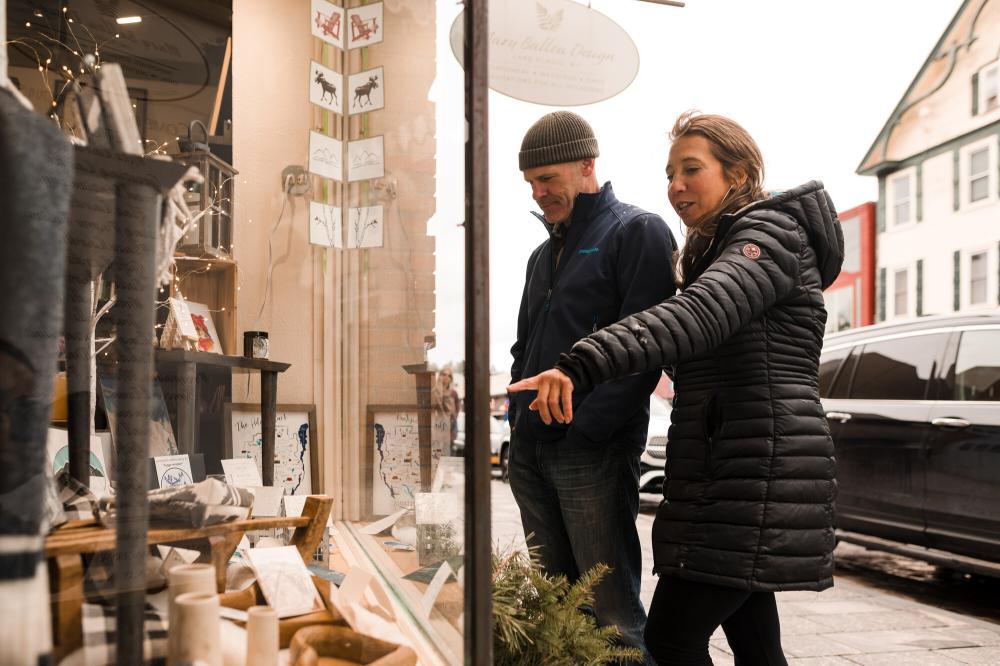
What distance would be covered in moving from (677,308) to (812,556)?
562mm

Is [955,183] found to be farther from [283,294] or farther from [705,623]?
[705,623]

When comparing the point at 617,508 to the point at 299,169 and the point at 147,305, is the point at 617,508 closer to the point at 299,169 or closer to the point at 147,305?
the point at 147,305

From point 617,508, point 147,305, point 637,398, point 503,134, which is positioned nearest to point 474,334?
point 147,305

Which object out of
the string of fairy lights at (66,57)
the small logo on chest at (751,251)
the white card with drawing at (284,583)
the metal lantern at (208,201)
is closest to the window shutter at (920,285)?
the small logo on chest at (751,251)

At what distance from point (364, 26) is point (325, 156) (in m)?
0.44

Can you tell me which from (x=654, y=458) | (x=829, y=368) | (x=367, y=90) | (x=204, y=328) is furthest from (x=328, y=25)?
(x=654, y=458)

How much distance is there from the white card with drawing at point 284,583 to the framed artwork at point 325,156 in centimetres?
150

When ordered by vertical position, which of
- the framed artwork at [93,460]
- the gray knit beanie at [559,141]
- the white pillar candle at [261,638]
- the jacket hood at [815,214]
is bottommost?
the white pillar candle at [261,638]

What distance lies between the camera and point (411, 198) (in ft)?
6.69

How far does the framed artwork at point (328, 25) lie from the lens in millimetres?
2660

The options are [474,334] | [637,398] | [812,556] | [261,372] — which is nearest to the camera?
[474,334]

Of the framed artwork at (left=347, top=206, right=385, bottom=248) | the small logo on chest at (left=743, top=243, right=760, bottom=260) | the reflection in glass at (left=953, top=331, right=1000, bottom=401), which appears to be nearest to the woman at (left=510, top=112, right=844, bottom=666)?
the small logo on chest at (left=743, top=243, right=760, bottom=260)

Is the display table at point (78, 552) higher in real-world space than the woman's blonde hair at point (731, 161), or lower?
lower

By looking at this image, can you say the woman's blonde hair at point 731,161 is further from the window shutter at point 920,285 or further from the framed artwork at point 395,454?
the window shutter at point 920,285
